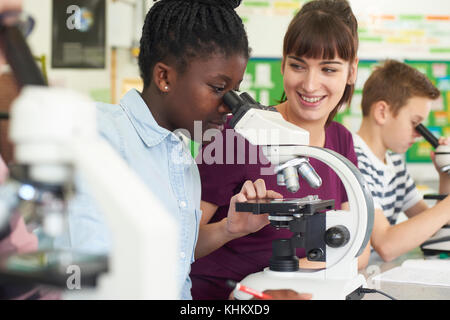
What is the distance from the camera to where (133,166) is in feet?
3.45

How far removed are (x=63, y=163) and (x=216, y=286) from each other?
1.11 meters

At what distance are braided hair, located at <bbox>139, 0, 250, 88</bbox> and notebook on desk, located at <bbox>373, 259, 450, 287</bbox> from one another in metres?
0.85

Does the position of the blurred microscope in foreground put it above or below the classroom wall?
below

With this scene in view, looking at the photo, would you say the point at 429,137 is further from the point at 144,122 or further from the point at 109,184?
the point at 109,184

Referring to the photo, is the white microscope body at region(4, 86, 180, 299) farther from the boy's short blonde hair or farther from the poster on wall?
the poster on wall

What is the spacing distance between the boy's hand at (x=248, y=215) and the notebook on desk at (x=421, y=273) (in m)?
0.57

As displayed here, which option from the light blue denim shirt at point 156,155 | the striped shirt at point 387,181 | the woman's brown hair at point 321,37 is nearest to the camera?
the light blue denim shirt at point 156,155

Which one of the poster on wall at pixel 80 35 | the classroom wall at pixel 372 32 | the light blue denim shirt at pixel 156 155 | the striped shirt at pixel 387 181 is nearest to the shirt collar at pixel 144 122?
the light blue denim shirt at pixel 156 155

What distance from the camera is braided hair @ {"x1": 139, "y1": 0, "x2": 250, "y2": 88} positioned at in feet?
3.56

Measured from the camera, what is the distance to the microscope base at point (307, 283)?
0.93 metres

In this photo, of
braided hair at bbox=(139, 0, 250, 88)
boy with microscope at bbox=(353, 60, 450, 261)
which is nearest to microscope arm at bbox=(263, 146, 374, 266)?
braided hair at bbox=(139, 0, 250, 88)

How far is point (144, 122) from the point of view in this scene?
43.2 inches

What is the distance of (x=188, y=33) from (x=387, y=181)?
4.44 feet

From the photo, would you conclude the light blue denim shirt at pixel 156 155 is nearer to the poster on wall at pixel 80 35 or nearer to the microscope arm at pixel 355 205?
the microscope arm at pixel 355 205
